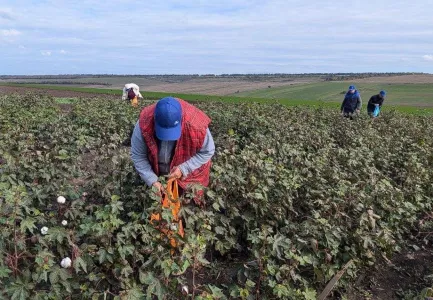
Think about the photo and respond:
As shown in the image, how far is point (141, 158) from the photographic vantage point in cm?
314

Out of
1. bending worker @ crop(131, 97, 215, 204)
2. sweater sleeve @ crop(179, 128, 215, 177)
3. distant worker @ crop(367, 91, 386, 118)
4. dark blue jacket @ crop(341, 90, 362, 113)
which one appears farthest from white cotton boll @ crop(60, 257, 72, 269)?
distant worker @ crop(367, 91, 386, 118)

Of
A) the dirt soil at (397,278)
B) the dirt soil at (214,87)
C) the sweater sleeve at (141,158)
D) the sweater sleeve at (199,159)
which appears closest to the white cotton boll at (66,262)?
the sweater sleeve at (141,158)

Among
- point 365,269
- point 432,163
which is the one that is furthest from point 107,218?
point 432,163

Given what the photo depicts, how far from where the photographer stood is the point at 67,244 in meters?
2.50

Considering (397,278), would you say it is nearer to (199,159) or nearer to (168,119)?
(199,159)

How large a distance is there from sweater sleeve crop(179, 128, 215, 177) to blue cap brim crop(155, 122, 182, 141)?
299 millimetres

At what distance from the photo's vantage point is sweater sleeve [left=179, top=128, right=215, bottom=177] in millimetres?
3143

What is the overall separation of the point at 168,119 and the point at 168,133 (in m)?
0.11

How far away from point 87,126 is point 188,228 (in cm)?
617

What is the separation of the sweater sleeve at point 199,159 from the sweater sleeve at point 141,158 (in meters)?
→ 0.23

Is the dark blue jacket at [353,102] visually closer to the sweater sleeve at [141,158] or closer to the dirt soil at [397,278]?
the dirt soil at [397,278]

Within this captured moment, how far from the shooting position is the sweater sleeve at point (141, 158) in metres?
3.06

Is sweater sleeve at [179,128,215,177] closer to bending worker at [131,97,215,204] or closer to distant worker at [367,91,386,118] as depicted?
bending worker at [131,97,215,204]

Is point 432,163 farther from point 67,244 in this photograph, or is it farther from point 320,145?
point 67,244
